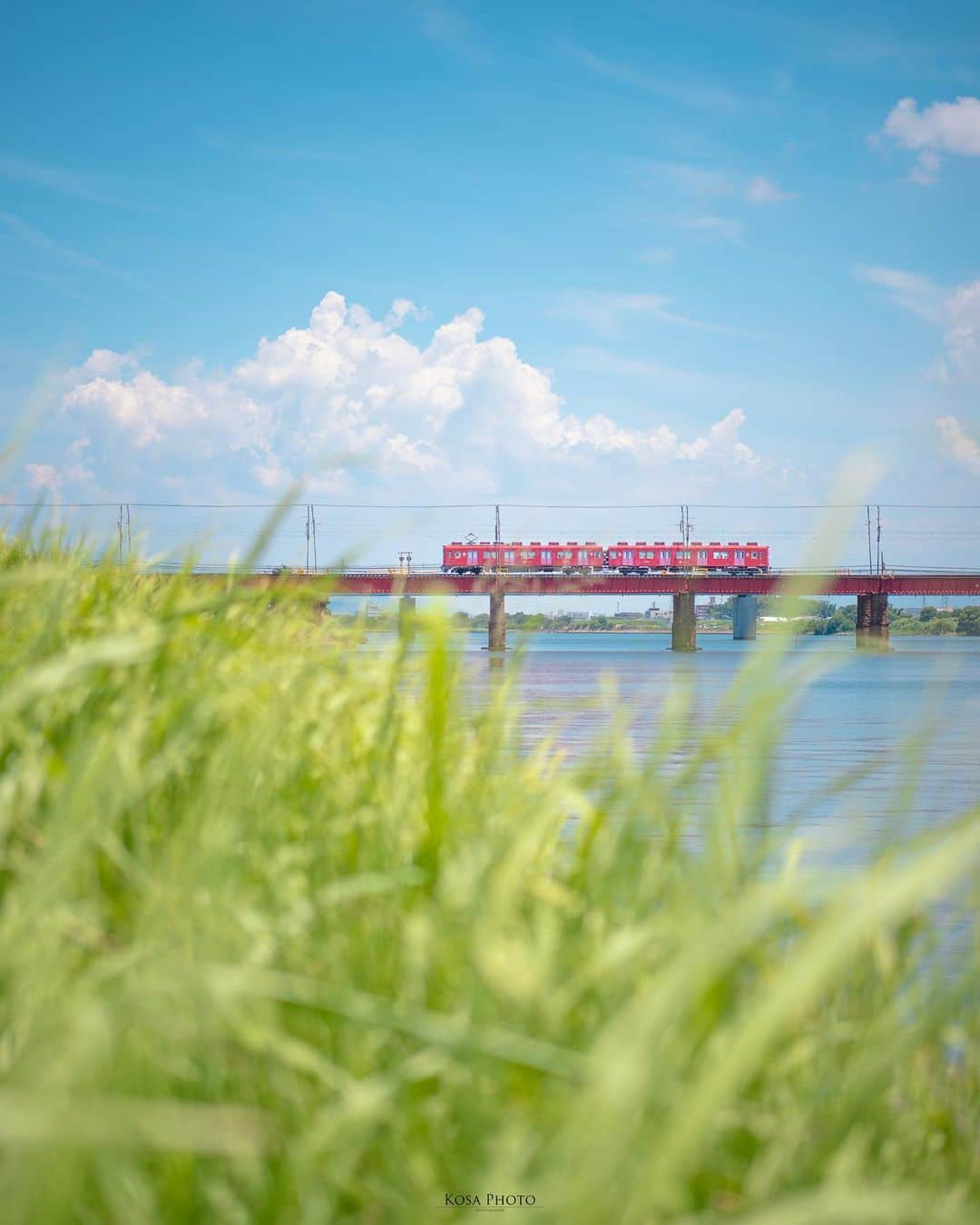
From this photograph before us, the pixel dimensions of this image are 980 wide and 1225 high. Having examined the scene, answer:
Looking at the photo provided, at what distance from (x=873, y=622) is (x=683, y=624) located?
1181cm

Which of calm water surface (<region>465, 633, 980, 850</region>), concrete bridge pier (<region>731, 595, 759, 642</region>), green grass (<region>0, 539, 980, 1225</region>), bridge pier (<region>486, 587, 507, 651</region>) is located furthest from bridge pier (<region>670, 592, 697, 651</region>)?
green grass (<region>0, 539, 980, 1225</region>)

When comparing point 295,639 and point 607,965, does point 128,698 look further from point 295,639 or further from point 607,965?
point 295,639

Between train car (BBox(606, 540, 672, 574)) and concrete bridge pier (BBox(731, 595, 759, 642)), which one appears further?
concrete bridge pier (BBox(731, 595, 759, 642))

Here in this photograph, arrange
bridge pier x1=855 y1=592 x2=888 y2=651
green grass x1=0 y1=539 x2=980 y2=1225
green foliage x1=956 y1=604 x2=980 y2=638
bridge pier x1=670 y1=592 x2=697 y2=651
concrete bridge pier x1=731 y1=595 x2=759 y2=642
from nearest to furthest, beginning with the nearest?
1. green grass x1=0 y1=539 x2=980 y2=1225
2. bridge pier x1=855 y1=592 x2=888 y2=651
3. bridge pier x1=670 y1=592 x2=697 y2=651
4. concrete bridge pier x1=731 y1=595 x2=759 y2=642
5. green foliage x1=956 y1=604 x2=980 y2=638

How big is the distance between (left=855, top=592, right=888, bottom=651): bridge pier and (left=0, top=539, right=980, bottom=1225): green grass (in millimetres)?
70001

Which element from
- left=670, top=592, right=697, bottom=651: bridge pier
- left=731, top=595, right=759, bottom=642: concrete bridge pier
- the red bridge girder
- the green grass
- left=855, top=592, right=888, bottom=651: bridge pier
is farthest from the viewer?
left=731, top=595, right=759, bottom=642: concrete bridge pier

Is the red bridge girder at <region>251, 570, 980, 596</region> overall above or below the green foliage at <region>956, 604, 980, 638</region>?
above

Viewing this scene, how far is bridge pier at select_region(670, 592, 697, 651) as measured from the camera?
73188mm

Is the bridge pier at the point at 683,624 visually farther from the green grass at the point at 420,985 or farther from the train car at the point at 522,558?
the green grass at the point at 420,985

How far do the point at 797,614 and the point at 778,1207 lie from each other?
35.1 inches

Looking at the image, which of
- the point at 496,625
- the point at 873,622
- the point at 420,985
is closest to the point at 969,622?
the point at 873,622

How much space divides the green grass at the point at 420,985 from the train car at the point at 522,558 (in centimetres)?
6227

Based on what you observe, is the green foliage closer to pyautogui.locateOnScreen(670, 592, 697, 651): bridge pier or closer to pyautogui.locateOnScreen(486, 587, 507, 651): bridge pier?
pyautogui.locateOnScreen(670, 592, 697, 651): bridge pier

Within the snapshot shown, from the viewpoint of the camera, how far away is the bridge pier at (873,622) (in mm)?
69000
